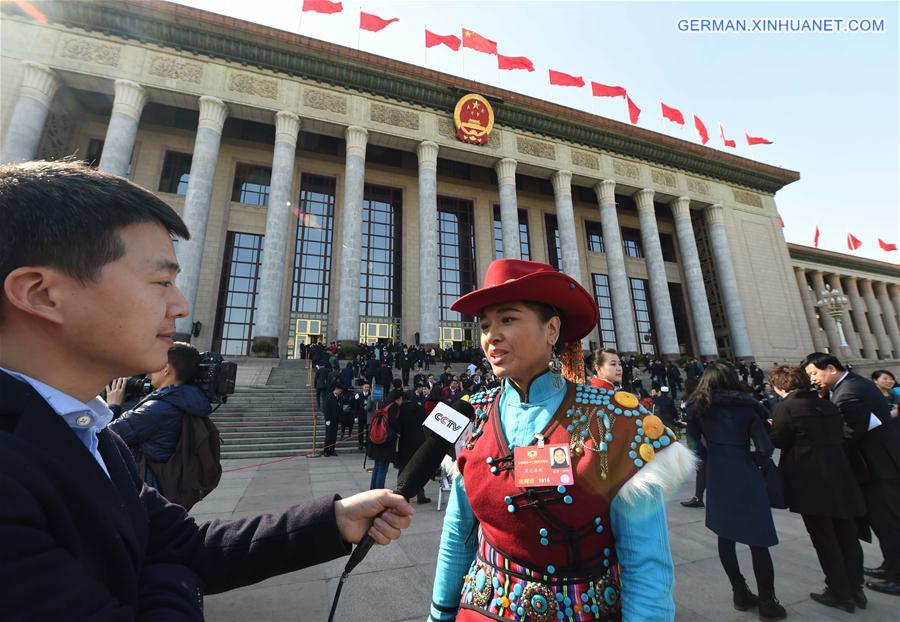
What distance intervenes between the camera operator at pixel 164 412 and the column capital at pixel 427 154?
19.9m

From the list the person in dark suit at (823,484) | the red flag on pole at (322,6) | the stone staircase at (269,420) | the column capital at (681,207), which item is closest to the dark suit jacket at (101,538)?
the person in dark suit at (823,484)

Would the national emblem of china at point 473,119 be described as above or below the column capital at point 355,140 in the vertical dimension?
above

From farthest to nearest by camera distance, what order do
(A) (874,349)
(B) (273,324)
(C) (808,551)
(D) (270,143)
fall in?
1. (A) (874,349)
2. (D) (270,143)
3. (B) (273,324)
4. (C) (808,551)

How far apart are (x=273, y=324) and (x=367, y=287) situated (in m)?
7.10

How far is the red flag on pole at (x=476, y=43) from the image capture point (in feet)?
70.2

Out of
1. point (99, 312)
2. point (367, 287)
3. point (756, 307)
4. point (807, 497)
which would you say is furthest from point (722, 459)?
point (756, 307)

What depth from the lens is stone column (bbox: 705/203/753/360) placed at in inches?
985

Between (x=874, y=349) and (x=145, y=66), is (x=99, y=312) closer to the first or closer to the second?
(x=145, y=66)

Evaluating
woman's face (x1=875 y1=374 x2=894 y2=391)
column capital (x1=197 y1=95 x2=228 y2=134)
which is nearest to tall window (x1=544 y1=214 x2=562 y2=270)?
column capital (x1=197 y1=95 x2=228 y2=134)

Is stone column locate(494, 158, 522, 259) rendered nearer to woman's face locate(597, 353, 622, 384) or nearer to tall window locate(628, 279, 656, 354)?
tall window locate(628, 279, 656, 354)

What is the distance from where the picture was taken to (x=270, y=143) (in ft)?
74.5

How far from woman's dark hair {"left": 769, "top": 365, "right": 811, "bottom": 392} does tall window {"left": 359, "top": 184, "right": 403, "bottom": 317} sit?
2063cm

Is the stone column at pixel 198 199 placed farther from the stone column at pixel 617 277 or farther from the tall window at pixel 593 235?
the tall window at pixel 593 235

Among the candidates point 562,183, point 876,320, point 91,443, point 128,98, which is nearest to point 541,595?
point 91,443
